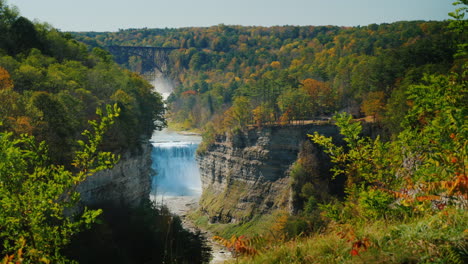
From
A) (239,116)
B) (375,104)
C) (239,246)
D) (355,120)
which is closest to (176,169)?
(239,116)

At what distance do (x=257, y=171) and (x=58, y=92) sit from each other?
30503mm

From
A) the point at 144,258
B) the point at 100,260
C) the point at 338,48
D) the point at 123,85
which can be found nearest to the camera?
the point at 100,260

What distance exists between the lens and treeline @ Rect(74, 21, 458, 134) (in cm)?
5912

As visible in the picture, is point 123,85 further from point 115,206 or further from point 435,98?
point 435,98

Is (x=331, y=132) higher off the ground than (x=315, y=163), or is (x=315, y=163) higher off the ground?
(x=331, y=132)

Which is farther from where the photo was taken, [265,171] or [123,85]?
[265,171]

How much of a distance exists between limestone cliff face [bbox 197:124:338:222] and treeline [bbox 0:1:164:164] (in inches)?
541

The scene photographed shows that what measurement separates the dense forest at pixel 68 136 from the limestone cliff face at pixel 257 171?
1341 cm

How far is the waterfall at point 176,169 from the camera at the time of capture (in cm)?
8319

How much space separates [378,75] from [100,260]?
46.5m

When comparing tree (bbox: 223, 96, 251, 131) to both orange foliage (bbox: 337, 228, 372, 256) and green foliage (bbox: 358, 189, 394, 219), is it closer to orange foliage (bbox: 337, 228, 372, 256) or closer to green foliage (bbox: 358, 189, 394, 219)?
green foliage (bbox: 358, 189, 394, 219)

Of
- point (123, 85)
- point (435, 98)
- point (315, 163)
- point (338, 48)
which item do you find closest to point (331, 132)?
point (315, 163)

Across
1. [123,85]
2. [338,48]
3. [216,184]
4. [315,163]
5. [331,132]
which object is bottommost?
[216,184]

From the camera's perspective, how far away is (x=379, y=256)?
6.54 meters
